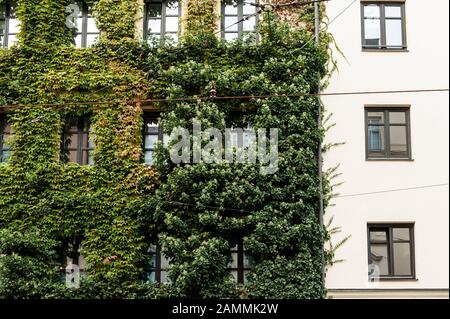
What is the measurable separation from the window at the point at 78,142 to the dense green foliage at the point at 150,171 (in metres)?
0.34

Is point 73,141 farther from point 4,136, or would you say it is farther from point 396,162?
point 396,162

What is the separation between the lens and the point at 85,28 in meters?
21.8

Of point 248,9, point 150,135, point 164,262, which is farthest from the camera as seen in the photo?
point 248,9

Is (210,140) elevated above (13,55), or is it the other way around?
(13,55)

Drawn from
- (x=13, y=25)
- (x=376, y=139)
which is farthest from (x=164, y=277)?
(x=13, y=25)

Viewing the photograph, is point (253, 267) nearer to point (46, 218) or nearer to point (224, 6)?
point (46, 218)

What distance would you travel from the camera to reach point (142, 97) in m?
20.6

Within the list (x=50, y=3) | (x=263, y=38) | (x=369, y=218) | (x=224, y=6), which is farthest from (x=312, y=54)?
(x=50, y=3)

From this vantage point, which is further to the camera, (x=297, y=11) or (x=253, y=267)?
(x=297, y=11)

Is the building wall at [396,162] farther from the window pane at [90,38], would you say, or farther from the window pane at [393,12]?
the window pane at [90,38]

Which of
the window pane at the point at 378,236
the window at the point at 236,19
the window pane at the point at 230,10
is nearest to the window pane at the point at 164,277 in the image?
the window pane at the point at 378,236

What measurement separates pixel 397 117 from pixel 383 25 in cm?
266

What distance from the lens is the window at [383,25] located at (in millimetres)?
21156

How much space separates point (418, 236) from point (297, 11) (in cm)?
700
